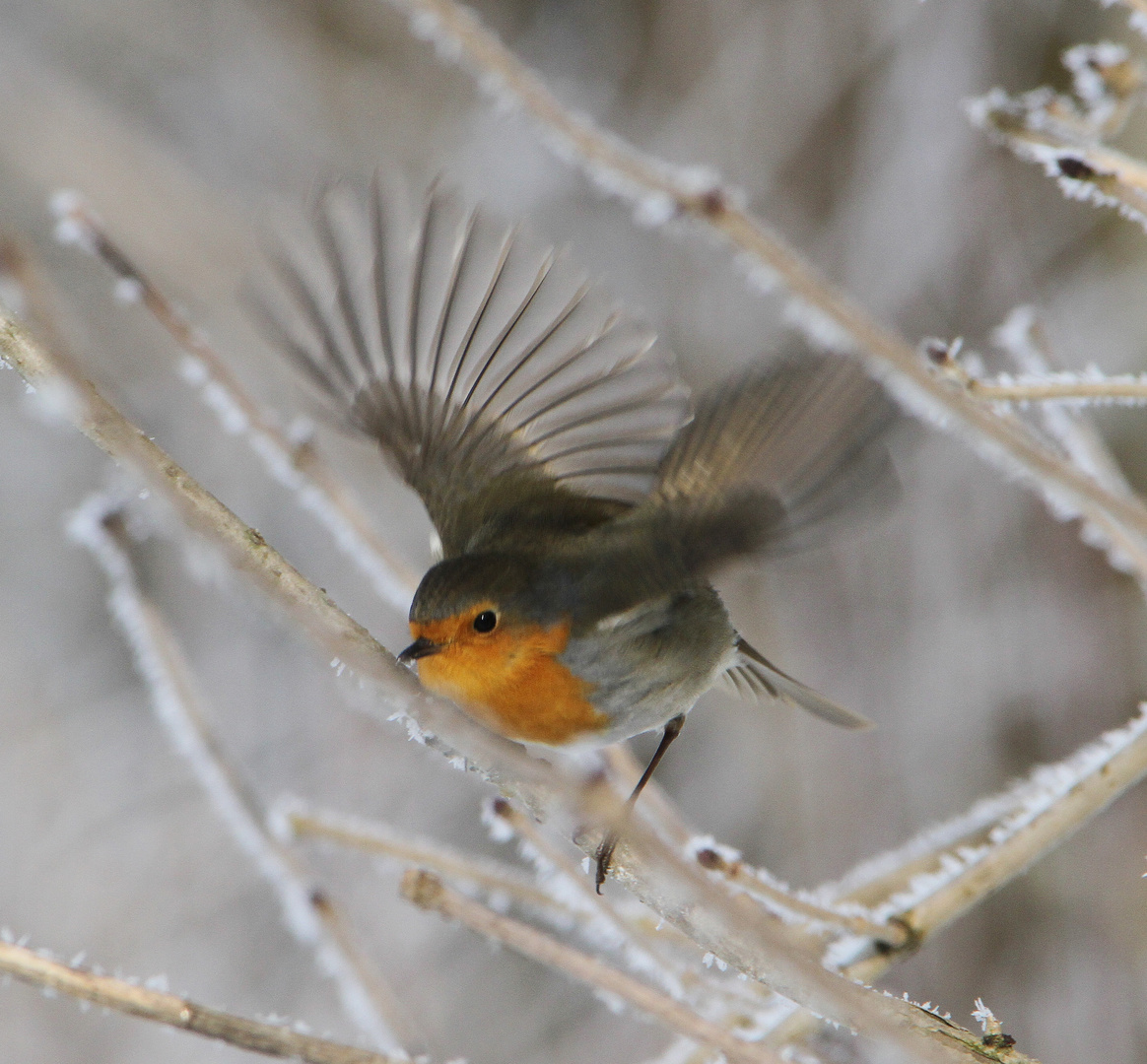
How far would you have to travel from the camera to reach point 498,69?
1.23 m

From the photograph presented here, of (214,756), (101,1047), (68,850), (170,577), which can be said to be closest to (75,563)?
(170,577)

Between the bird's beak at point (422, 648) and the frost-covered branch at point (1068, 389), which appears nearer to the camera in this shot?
the frost-covered branch at point (1068, 389)

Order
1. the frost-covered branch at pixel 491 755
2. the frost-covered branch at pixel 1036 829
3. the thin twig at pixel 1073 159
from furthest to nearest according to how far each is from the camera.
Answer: the frost-covered branch at pixel 1036 829 < the thin twig at pixel 1073 159 < the frost-covered branch at pixel 491 755

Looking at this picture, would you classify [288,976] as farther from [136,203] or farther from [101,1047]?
[136,203]

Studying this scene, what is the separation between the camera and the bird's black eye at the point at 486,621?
1.79 metres

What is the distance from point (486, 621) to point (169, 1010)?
74 cm

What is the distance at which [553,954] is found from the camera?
54.2 inches

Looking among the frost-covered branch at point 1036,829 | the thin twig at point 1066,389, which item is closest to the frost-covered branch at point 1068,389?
the thin twig at point 1066,389

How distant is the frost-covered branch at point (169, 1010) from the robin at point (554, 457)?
0.53 metres

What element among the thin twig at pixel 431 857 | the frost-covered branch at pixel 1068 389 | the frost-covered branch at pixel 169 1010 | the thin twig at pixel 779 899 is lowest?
the frost-covered branch at pixel 169 1010

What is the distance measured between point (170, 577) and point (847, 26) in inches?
110

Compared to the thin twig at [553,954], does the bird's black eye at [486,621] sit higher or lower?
higher

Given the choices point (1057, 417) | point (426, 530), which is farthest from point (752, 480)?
point (426, 530)

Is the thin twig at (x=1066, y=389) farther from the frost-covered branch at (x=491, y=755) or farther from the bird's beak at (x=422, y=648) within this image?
the bird's beak at (x=422, y=648)
